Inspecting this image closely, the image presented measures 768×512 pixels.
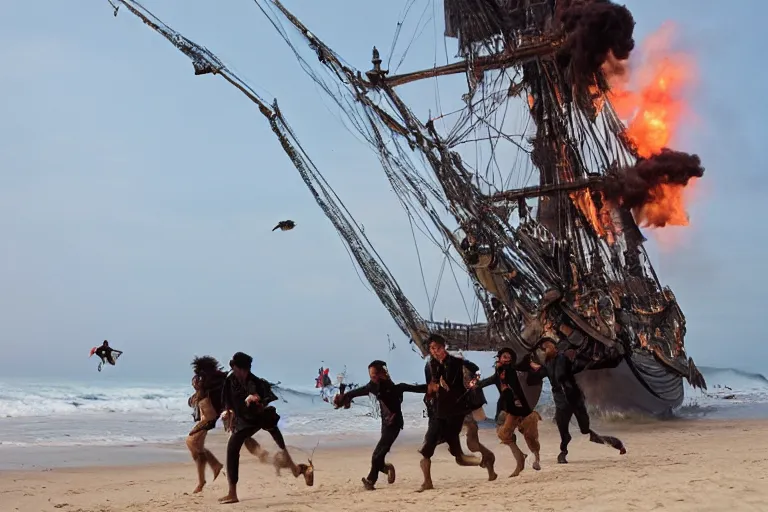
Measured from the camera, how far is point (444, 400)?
955 cm

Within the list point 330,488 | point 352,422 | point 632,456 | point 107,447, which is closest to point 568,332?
point 352,422

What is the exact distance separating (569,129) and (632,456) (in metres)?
18.3

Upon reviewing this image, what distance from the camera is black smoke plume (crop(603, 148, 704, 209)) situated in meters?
28.9

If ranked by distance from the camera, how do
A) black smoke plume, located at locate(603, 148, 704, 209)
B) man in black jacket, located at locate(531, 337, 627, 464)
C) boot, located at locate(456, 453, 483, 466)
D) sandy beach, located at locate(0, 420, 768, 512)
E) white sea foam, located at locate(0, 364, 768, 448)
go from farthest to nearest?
black smoke plume, located at locate(603, 148, 704, 209) < white sea foam, located at locate(0, 364, 768, 448) < man in black jacket, located at locate(531, 337, 627, 464) < boot, located at locate(456, 453, 483, 466) < sandy beach, located at locate(0, 420, 768, 512)

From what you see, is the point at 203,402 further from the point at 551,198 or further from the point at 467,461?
the point at 551,198

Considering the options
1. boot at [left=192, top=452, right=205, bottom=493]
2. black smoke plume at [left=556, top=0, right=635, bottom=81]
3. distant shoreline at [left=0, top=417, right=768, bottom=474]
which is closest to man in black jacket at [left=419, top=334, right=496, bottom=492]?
boot at [left=192, top=452, right=205, bottom=493]

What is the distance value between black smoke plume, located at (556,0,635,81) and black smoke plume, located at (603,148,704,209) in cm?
375

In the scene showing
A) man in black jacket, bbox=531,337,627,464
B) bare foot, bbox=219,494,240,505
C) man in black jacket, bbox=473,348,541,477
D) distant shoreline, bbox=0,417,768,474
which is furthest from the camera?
distant shoreline, bbox=0,417,768,474

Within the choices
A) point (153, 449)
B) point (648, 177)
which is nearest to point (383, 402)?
point (153, 449)

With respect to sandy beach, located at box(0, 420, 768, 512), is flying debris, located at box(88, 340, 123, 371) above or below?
above

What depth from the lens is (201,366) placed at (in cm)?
1012

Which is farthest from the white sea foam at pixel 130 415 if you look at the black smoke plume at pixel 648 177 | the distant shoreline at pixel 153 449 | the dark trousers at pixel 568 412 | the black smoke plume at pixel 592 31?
the black smoke plume at pixel 592 31

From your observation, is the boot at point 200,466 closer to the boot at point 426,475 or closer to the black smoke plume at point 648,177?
the boot at point 426,475

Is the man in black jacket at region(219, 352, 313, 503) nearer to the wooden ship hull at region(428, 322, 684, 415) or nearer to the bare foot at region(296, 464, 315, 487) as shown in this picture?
the bare foot at region(296, 464, 315, 487)
